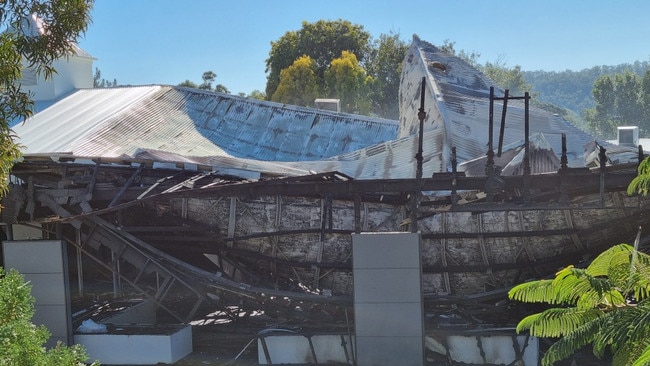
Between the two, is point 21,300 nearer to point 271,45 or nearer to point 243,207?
point 243,207

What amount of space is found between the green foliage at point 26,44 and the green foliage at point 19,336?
2.84 meters

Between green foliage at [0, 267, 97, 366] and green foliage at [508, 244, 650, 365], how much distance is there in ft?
16.2

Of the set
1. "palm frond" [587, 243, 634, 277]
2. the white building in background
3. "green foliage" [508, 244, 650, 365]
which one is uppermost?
the white building in background

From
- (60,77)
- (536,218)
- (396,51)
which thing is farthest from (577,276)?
(396,51)

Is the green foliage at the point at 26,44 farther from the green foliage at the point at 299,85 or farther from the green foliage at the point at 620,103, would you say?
the green foliage at the point at 620,103

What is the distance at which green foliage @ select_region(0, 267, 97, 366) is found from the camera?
675 centimetres

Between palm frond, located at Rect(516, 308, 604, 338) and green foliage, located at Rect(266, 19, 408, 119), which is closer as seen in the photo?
palm frond, located at Rect(516, 308, 604, 338)

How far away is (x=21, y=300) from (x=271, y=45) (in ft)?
137

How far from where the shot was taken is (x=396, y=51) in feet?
158

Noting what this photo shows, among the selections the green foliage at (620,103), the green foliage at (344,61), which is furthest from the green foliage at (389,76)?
the green foliage at (620,103)

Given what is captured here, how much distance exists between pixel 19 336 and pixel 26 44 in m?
5.40

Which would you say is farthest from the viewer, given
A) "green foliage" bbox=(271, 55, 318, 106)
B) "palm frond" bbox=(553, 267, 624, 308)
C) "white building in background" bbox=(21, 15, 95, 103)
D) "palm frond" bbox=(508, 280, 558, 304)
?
"green foliage" bbox=(271, 55, 318, 106)

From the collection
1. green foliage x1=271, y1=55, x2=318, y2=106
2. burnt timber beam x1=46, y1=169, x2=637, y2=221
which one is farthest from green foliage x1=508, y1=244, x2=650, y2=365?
green foliage x1=271, y1=55, x2=318, y2=106

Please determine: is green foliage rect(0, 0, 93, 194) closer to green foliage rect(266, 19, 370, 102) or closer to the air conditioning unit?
the air conditioning unit
